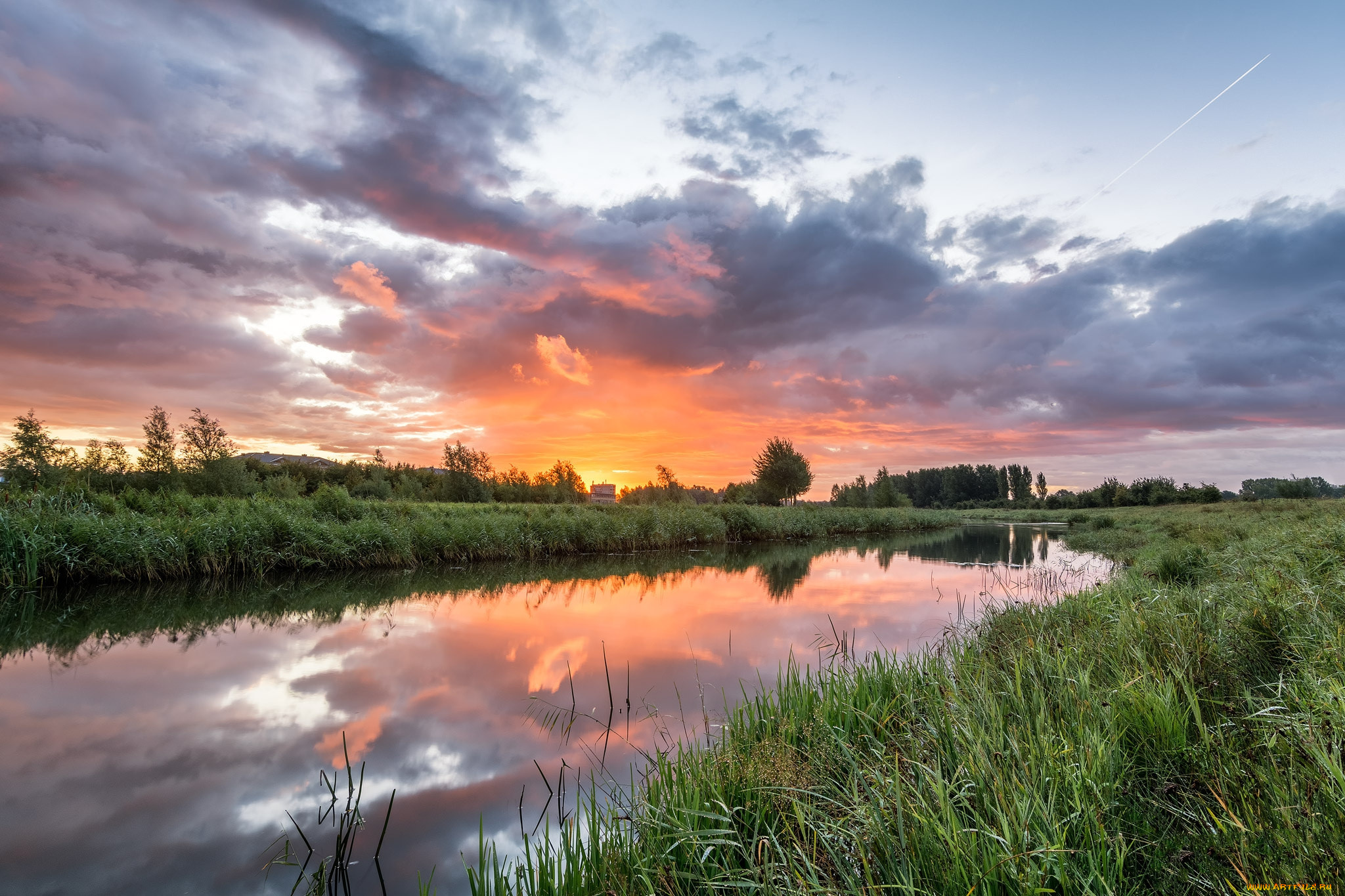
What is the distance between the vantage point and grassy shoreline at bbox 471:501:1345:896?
2033 mm

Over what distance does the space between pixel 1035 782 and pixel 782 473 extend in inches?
2011

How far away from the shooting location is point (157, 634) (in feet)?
27.1

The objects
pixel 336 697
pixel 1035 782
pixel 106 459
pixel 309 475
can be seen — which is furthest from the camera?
pixel 309 475

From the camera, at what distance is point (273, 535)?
43.3 ft

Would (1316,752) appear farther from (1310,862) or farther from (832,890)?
(832,890)

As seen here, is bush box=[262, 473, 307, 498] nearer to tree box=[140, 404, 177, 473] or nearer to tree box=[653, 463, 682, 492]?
tree box=[140, 404, 177, 473]

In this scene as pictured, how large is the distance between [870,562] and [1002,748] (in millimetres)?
19002

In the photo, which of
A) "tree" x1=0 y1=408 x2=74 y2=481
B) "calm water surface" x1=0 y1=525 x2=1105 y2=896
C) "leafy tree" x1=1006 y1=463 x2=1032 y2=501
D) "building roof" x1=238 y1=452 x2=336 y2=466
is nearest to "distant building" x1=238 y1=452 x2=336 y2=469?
"building roof" x1=238 y1=452 x2=336 y2=466

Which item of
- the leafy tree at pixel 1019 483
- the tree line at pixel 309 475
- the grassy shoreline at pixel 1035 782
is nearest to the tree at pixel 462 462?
the tree line at pixel 309 475

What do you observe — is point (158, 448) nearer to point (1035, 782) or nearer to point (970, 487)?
point (1035, 782)

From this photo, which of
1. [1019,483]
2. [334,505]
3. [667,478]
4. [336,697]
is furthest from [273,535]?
[1019,483]

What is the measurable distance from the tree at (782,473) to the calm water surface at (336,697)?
39691 millimetres

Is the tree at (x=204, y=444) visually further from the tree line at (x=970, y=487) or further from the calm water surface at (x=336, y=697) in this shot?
the tree line at (x=970, y=487)

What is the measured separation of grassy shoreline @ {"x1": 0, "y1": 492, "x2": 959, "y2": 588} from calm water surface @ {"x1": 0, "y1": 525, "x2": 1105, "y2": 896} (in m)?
0.93
